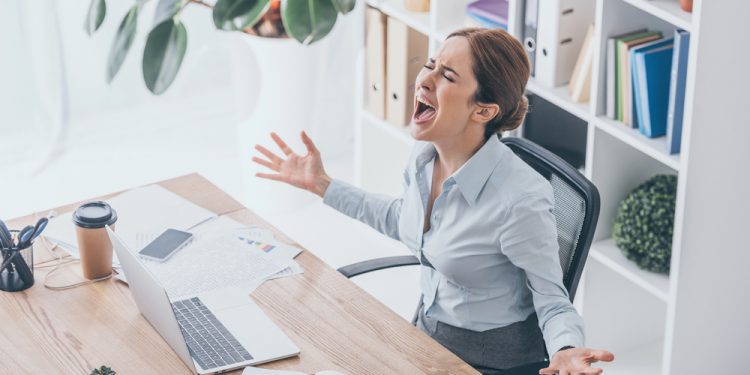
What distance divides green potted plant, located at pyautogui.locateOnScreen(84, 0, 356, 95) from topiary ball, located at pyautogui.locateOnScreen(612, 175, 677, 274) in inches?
57.9

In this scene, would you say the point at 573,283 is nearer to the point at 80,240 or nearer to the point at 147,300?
the point at 147,300

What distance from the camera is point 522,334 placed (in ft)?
7.55

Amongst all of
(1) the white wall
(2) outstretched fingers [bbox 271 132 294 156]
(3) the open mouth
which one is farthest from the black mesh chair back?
(1) the white wall

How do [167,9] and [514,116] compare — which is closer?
[167,9]

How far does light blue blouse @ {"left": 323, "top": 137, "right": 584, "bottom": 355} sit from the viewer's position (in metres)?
2.16

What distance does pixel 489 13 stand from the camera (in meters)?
3.30

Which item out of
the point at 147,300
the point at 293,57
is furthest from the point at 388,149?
the point at 147,300

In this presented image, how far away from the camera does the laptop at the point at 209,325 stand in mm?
2029

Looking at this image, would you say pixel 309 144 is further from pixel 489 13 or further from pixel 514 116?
pixel 489 13

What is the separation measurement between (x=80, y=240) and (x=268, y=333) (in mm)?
479

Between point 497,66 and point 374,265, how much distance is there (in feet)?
1.89

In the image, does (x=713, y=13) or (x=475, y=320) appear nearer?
(x=475, y=320)

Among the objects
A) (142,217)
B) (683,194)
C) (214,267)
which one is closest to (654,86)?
(683,194)

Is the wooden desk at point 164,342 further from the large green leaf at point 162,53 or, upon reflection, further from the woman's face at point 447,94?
the large green leaf at point 162,53
